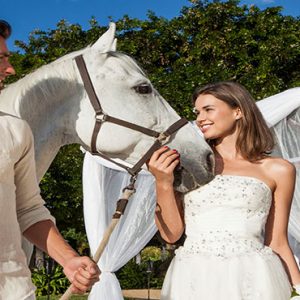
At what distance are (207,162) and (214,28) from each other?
37.1 ft

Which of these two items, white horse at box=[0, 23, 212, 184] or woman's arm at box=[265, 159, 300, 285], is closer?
woman's arm at box=[265, 159, 300, 285]

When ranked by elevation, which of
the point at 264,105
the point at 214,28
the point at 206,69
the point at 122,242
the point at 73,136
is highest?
the point at 214,28

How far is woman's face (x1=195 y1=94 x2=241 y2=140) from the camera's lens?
8.34 feet

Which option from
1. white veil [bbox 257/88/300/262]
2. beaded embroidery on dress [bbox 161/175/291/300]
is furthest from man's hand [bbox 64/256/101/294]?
white veil [bbox 257/88/300/262]

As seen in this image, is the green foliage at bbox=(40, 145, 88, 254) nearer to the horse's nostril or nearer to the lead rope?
the horse's nostril

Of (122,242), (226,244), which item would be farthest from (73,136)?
(122,242)

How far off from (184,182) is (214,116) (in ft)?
1.03

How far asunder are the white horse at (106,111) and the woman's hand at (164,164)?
98 millimetres

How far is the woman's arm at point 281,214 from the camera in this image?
7.92ft

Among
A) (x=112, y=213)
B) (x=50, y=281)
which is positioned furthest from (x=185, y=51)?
(x=112, y=213)

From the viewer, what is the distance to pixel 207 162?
2547mm

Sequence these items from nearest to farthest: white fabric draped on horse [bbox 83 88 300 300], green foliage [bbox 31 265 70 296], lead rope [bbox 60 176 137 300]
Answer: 1. lead rope [bbox 60 176 137 300]
2. white fabric draped on horse [bbox 83 88 300 300]
3. green foliage [bbox 31 265 70 296]

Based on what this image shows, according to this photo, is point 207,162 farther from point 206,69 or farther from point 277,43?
point 277,43

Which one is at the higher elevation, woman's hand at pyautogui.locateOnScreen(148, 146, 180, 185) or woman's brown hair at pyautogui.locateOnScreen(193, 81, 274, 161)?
woman's brown hair at pyautogui.locateOnScreen(193, 81, 274, 161)
